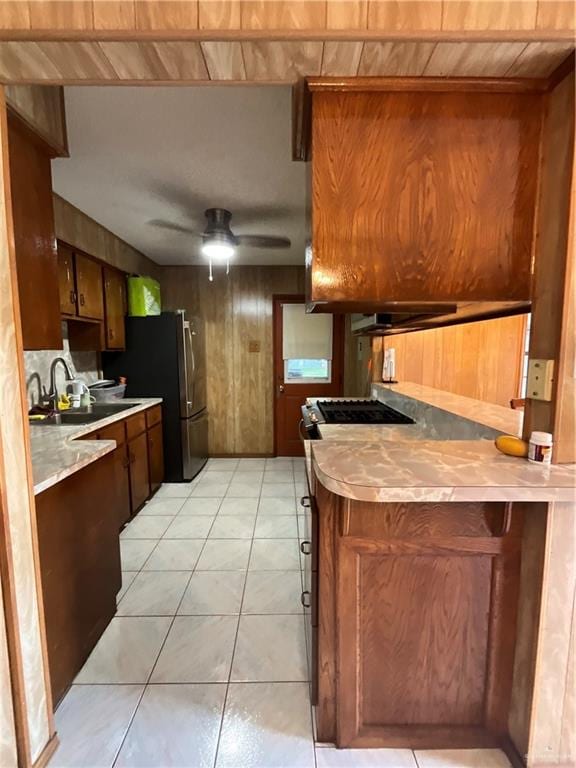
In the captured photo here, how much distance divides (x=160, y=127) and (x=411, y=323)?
1.69 metres

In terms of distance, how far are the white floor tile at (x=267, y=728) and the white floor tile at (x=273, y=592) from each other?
1.45 feet

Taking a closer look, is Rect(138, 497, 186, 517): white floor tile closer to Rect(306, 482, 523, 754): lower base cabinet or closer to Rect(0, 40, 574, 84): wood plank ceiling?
Rect(306, 482, 523, 754): lower base cabinet

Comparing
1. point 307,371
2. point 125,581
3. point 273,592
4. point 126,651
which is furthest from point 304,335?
point 126,651

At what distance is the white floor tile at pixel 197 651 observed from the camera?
157 cm

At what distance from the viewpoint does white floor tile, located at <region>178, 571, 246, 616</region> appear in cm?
195

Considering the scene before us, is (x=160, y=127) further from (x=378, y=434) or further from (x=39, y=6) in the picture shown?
(x=378, y=434)

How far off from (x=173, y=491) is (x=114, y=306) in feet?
6.08

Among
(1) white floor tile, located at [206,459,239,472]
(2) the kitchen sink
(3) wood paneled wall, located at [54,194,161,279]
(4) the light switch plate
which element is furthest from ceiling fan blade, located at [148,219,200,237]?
(4) the light switch plate

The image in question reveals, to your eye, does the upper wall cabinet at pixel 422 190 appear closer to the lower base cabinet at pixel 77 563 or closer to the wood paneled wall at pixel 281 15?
the wood paneled wall at pixel 281 15

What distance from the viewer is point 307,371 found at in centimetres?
473

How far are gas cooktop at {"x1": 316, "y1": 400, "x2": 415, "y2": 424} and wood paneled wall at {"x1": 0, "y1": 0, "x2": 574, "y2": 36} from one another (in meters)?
1.82

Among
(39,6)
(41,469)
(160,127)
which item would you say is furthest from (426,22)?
(41,469)

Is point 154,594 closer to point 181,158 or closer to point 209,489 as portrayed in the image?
point 209,489

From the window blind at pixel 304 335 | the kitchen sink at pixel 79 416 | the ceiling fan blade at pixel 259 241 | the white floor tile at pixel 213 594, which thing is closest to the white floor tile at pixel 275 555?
the white floor tile at pixel 213 594
